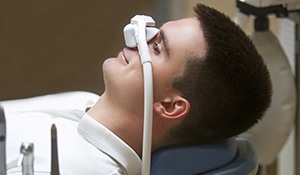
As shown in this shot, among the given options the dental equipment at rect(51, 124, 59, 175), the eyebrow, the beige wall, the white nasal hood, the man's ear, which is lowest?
the beige wall

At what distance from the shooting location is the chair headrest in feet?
4.46

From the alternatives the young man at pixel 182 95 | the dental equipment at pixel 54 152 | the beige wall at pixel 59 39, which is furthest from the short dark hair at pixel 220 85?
the beige wall at pixel 59 39

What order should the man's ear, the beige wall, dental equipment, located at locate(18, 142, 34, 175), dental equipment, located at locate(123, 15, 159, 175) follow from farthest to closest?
the beige wall, the man's ear, dental equipment, located at locate(123, 15, 159, 175), dental equipment, located at locate(18, 142, 34, 175)

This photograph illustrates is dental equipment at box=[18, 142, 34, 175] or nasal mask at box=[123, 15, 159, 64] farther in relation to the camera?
nasal mask at box=[123, 15, 159, 64]

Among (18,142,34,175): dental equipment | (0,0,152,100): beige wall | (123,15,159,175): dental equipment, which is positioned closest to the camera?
(18,142,34,175): dental equipment

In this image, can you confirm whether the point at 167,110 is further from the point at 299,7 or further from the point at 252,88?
the point at 299,7

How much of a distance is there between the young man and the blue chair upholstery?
0.04m

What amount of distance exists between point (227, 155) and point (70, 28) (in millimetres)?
1422

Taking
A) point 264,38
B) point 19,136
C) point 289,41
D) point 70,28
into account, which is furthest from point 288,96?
point 70,28

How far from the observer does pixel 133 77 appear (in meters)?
1.39

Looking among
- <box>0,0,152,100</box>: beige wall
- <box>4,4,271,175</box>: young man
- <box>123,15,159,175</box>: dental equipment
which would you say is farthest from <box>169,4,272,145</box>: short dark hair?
<box>0,0,152,100</box>: beige wall

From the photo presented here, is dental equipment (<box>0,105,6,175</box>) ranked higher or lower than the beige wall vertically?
higher

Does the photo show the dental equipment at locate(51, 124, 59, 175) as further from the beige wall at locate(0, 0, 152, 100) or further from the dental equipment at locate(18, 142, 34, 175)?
the beige wall at locate(0, 0, 152, 100)

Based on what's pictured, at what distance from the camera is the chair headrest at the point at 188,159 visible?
1.36m
